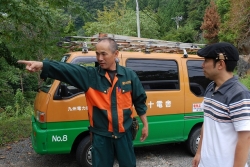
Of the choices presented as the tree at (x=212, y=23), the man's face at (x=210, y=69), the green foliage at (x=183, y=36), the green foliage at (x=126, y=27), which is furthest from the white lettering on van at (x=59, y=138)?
the green foliage at (x=183, y=36)

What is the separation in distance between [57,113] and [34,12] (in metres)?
1.70

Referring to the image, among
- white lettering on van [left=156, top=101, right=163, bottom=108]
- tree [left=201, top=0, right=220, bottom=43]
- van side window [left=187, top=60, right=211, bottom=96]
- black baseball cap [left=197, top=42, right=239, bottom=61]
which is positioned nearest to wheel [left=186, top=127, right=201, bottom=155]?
van side window [left=187, top=60, right=211, bottom=96]

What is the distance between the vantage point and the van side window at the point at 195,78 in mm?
4828

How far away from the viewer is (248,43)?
22266mm

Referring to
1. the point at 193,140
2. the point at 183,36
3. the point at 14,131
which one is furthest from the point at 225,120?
the point at 183,36

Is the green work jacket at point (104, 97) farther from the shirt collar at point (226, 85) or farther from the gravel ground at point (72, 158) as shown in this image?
the gravel ground at point (72, 158)

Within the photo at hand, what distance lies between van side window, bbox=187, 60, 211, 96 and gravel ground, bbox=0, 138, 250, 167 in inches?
48.9

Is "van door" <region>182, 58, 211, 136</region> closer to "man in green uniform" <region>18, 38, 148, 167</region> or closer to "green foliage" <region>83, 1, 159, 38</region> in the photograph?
"man in green uniform" <region>18, 38, 148, 167</region>

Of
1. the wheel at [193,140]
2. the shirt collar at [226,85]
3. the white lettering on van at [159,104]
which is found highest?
the shirt collar at [226,85]

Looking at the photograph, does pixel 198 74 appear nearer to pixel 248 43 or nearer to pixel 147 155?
pixel 147 155

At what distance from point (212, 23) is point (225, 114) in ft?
91.5

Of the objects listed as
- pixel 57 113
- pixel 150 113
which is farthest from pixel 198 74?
pixel 57 113

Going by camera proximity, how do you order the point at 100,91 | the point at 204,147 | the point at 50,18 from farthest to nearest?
1. the point at 50,18
2. the point at 100,91
3. the point at 204,147

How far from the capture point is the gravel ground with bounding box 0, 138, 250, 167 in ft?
15.5
